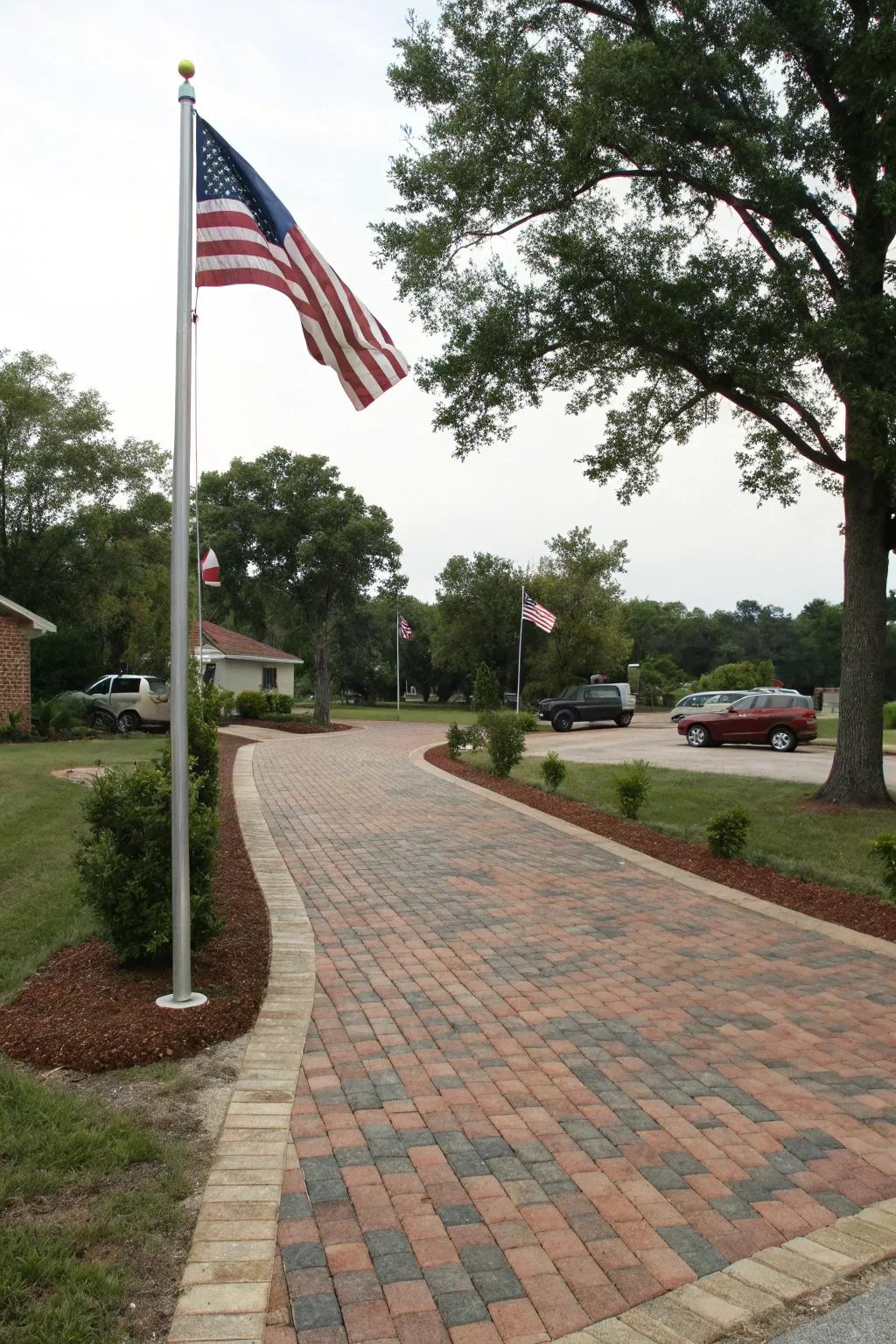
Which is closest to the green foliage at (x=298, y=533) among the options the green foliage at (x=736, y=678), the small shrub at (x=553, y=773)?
the small shrub at (x=553, y=773)

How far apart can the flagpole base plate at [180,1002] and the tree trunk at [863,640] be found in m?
11.2

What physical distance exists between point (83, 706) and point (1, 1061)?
76.9 feet

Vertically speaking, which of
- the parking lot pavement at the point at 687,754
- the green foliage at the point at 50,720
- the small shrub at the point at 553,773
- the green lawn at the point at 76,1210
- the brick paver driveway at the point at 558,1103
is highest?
the green foliage at the point at 50,720

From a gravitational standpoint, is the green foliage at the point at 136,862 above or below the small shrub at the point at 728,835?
above

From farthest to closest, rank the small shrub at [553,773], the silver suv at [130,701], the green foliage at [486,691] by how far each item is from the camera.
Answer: the silver suv at [130,701], the green foliage at [486,691], the small shrub at [553,773]

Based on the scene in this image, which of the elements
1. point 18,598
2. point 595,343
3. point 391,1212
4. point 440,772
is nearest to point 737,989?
point 391,1212

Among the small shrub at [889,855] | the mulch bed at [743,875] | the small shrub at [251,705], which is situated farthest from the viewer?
the small shrub at [251,705]

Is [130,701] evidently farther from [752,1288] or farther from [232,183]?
[752,1288]

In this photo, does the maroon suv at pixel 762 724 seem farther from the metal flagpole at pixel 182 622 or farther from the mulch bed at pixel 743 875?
the metal flagpole at pixel 182 622

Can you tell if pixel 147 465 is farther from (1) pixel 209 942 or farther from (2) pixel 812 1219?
(2) pixel 812 1219

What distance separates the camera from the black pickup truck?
119 ft

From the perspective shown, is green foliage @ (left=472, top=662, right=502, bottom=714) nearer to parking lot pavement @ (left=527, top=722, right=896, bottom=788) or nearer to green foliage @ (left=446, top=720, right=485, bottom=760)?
green foliage @ (left=446, top=720, right=485, bottom=760)

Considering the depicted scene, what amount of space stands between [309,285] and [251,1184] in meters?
4.76

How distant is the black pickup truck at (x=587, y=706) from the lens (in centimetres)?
3641
